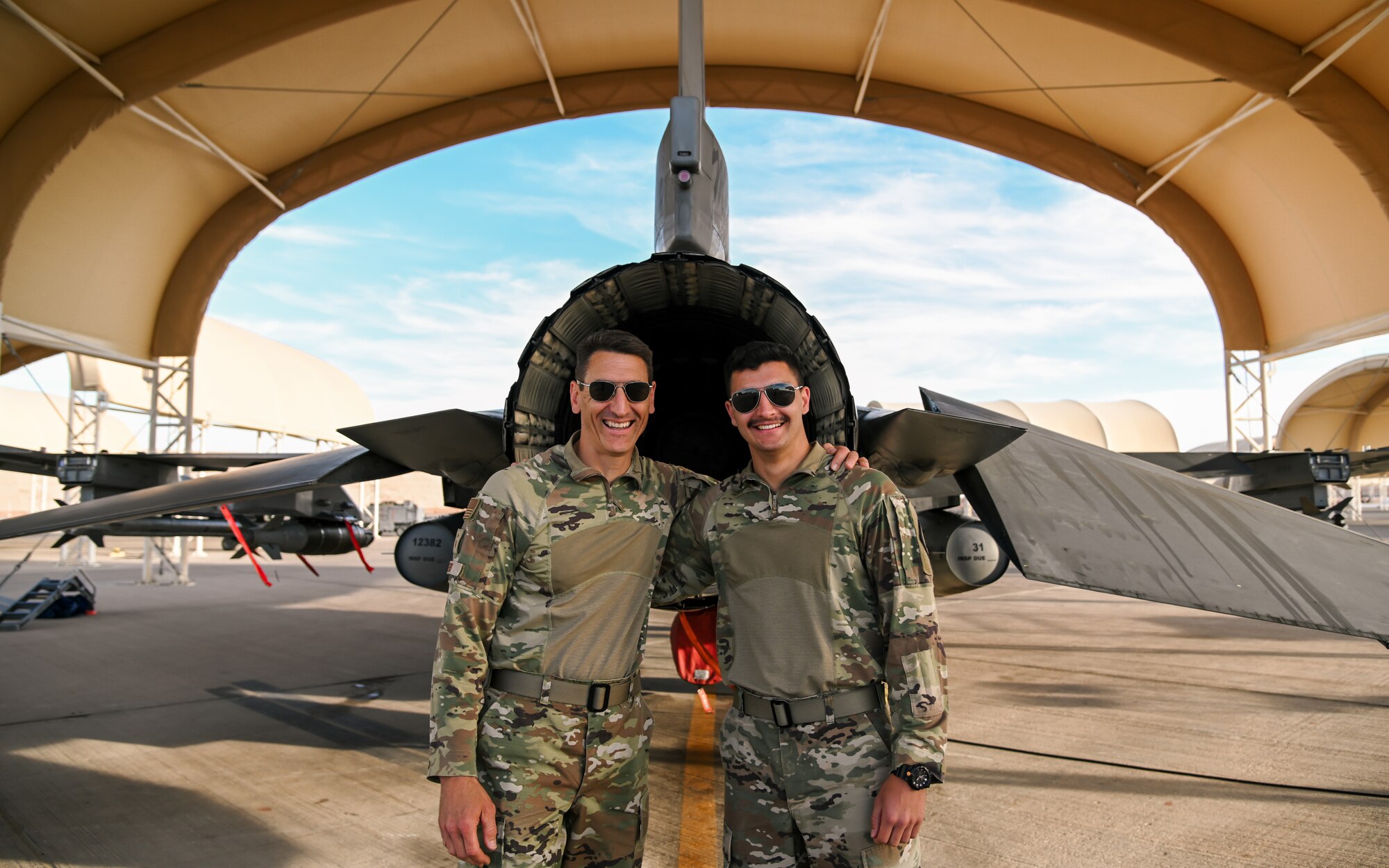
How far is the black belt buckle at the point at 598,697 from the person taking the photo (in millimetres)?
2021

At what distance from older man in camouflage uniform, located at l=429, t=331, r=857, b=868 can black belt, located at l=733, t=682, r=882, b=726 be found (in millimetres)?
402

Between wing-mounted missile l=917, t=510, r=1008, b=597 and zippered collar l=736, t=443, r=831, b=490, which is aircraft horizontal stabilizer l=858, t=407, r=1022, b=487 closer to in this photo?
zippered collar l=736, t=443, r=831, b=490

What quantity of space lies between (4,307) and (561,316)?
12.9 metres

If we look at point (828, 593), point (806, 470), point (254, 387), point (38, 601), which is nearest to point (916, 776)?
point (828, 593)

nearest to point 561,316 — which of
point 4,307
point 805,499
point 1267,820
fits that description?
point 805,499

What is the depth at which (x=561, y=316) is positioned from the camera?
2.83m

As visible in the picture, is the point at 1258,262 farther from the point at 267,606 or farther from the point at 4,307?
the point at 4,307

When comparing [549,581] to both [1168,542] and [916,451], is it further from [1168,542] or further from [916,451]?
[1168,542]

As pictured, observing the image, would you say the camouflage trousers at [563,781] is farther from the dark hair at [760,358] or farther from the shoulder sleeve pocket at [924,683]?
the dark hair at [760,358]

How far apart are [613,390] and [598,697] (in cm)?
83

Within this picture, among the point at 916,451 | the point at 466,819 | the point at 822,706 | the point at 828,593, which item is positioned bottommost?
the point at 466,819

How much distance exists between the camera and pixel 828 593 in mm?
2049

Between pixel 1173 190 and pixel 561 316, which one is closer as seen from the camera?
pixel 561 316

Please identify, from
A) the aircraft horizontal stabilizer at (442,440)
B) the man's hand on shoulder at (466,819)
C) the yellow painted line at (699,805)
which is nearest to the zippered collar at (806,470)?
the man's hand on shoulder at (466,819)
